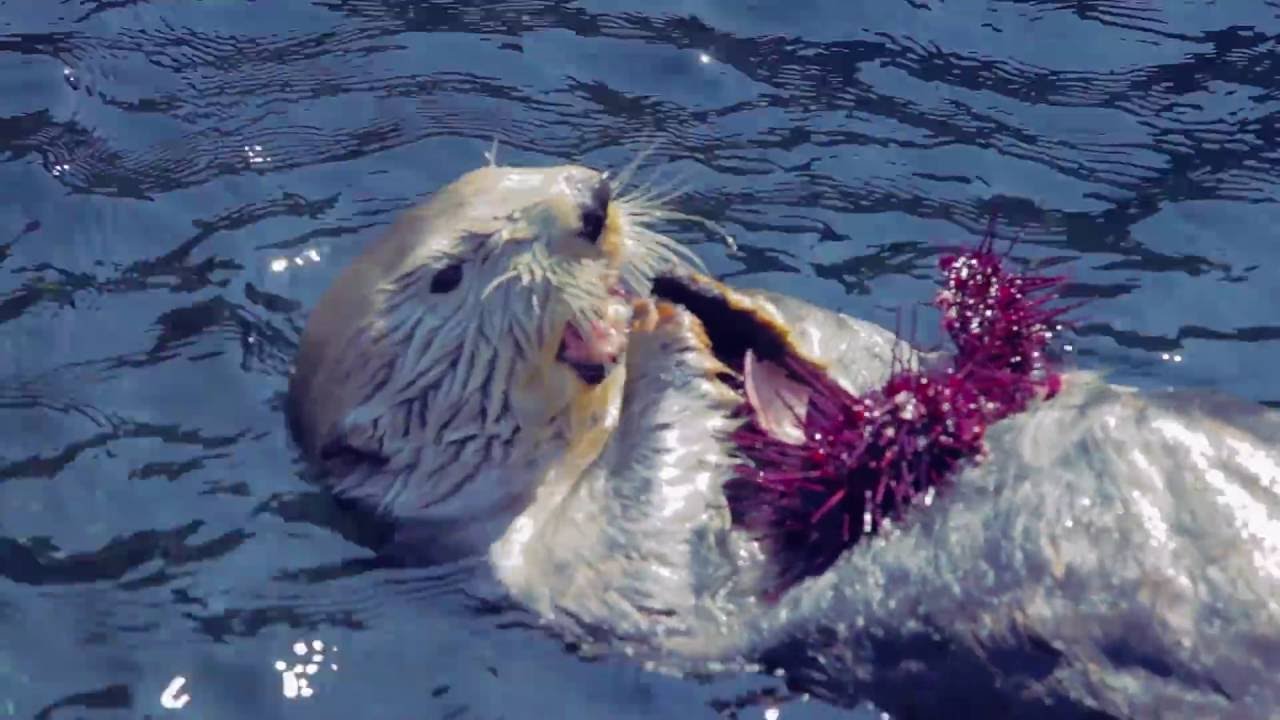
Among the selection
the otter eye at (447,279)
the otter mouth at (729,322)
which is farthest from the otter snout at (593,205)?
the otter eye at (447,279)

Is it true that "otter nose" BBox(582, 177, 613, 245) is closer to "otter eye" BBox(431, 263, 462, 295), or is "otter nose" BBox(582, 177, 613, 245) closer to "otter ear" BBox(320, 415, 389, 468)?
"otter eye" BBox(431, 263, 462, 295)

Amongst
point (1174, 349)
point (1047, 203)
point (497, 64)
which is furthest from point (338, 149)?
point (1174, 349)

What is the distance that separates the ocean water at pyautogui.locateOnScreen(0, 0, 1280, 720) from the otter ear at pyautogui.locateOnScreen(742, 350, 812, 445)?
2.11ft

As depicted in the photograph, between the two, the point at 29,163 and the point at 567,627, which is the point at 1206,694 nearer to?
the point at 567,627

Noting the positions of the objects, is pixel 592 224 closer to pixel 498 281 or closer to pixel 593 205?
pixel 593 205

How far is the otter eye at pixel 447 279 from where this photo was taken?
15.7 feet

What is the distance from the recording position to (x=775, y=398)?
4605mm

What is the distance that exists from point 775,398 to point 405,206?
221 centimetres

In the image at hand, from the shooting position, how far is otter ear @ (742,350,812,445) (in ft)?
14.7

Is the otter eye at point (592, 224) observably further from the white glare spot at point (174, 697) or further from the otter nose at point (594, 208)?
the white glare spot at point (174, 697)

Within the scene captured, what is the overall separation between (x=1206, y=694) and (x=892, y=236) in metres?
2.78

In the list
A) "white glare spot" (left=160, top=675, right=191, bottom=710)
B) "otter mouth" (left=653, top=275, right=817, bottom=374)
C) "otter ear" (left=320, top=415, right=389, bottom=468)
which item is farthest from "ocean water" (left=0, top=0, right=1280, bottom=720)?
"otter mouth" (left=653, top=275, right=817, bottom=374)

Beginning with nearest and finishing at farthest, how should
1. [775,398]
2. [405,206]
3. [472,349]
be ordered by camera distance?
[775,398], [472,349], [405,206]

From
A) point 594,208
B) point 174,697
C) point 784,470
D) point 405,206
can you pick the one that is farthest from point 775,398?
point 405,206
